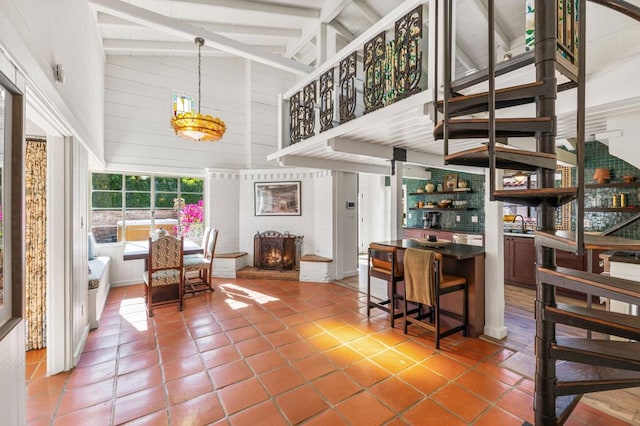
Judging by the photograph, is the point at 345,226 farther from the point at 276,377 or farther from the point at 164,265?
the point at 276,377

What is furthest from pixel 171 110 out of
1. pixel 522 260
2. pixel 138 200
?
pixel 522 260

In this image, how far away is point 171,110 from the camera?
17.7ft

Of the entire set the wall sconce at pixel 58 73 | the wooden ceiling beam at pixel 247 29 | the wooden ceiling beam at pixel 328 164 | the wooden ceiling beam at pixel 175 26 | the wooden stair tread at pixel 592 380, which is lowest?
the wooden stair tread at pixel 592 380

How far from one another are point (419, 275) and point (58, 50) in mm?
3673

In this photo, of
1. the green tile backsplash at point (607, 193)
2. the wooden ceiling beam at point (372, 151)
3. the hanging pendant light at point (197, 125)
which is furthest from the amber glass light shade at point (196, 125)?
the green tile backsplash at point (607, 193)

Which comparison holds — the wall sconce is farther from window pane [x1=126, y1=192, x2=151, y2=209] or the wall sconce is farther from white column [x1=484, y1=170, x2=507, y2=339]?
white column [x1=484, y1=170, x2=507, y2=339]

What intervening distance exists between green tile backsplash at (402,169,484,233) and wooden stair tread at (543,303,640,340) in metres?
4.98

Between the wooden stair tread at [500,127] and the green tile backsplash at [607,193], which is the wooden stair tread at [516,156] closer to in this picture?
the wooden stair tread at [500,127]

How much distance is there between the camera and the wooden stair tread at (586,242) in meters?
1.14

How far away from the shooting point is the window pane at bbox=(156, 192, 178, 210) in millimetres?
5484

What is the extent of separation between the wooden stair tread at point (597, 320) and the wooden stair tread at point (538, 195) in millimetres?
550

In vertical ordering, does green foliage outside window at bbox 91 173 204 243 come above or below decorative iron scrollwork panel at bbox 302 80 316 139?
below

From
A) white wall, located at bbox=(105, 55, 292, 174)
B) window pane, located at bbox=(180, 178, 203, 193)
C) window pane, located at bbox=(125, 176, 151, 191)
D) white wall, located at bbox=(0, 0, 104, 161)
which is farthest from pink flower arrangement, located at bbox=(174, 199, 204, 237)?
white wall, located at bbox=(0, 0, 104, 161)

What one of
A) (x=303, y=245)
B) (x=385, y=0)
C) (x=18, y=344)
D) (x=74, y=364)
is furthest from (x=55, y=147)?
(x=385, y=0)
